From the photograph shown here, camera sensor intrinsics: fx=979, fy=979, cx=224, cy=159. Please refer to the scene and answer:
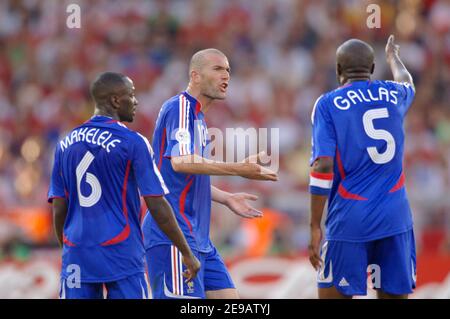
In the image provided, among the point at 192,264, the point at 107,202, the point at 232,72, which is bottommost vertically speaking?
the point at 192,264

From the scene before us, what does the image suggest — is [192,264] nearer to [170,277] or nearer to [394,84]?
[170,277]

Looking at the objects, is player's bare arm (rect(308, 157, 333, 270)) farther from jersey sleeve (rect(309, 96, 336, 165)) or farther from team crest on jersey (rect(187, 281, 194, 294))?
team crest on jersey (rect(187, 281, 194, 294))

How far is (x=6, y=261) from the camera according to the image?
469 inches

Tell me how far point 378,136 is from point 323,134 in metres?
0.40

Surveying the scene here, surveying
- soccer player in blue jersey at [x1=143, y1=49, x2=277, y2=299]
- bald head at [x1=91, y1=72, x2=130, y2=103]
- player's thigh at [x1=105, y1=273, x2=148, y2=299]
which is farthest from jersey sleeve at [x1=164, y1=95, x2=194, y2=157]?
player's thigh at [x1=105, y1=273, x2=148, y2=299]

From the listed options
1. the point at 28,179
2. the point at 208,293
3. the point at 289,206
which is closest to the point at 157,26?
the point at 28,179

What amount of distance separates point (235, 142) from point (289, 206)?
168cm

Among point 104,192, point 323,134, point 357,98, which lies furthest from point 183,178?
point 357,98

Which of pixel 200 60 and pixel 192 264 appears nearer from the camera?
pixel 192 264

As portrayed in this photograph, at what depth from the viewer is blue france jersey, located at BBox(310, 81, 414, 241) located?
7133mm

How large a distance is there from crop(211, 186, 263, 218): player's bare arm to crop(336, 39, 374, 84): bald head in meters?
1.22

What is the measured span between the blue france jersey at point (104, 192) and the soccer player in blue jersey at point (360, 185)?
1.29 m

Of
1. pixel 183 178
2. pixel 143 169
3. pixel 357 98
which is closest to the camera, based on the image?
pixel 143 169

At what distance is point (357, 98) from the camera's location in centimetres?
718
